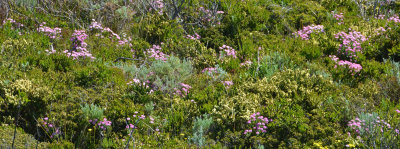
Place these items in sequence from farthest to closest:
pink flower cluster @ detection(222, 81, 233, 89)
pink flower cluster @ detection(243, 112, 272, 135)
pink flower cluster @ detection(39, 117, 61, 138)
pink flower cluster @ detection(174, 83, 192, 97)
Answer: pink flower cluster @ detection(222, 81, 233, 89) → pink flower cluster @ detection(174, 83, 192, 97) → pink flower cluster @ detection(243, 112, 272, 135) → pink flower cluster @ detection(39, 117, 61, 138)

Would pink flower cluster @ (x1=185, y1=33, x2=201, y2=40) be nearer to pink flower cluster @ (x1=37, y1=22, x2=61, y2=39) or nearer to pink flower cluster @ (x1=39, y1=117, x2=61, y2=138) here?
Answer: pink flower cluster @ (x1=37, y1=22, x2=61, y2=39)

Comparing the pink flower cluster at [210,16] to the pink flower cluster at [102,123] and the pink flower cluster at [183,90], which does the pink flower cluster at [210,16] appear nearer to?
the pink flower cluster at [183,90]

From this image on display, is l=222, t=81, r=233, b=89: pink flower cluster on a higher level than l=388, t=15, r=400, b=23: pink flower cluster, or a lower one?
lower

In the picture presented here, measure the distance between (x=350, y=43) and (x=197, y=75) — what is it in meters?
3.44

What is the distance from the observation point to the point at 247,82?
6.36 m

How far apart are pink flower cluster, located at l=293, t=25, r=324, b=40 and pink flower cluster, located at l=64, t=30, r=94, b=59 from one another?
15.3 feet

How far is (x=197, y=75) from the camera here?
6852mm

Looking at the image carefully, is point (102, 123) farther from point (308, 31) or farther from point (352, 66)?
point (308, 31)

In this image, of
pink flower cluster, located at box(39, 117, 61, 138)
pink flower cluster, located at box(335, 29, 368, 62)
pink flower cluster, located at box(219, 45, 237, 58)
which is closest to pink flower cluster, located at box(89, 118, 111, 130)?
pink flower cluster, located at box(39, 117, 61, 138)

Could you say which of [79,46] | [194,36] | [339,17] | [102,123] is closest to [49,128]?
[102,123]

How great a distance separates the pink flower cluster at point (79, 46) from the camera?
6.53m

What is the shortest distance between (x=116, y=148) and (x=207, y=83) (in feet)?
7.62

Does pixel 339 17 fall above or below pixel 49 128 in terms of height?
above

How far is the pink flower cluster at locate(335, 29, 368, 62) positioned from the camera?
7.56 m
